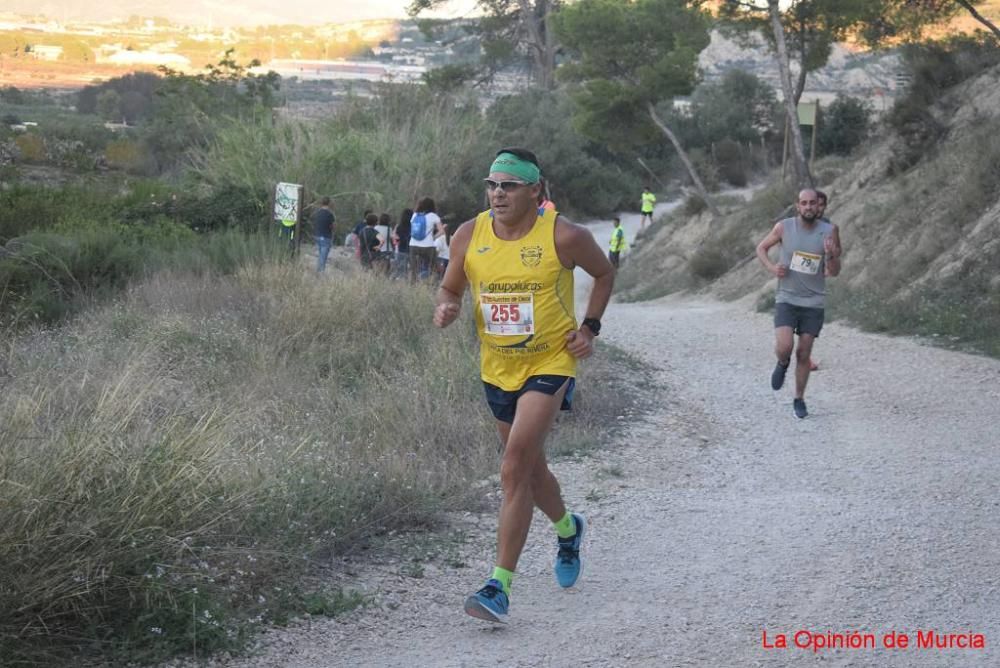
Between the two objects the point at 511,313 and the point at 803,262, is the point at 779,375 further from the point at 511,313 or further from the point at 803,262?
the point at 511,313

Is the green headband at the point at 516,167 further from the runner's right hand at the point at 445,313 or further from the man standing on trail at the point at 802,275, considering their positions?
the man standing on trail at the point at 802,275

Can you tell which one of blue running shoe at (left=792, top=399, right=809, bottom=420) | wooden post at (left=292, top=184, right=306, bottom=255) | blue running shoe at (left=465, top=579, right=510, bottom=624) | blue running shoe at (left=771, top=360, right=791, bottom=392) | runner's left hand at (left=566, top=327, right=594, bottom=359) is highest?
runner's left hand at (left=566, top=327, right=594, bottom=359)

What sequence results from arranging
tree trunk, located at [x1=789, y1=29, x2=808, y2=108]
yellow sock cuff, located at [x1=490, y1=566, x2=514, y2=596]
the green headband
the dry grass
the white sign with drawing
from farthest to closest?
1. tree trunk, located at [x1=789, y1=29, x2=808, y2=108]
2. the white sign with drawing
3. the green headband
4. yellow sock cuff, located at [x1=490, y1=566, x2=514, y2=596]
5. the dry grass

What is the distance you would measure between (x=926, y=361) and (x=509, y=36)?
52.3 metres

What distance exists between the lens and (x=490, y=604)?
544 cm

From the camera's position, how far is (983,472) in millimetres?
8664

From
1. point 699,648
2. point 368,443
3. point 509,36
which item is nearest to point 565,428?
point 368,443

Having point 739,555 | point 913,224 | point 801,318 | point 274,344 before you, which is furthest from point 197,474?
point 913,224

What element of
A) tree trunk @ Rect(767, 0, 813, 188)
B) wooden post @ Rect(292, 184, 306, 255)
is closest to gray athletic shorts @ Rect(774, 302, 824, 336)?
wooden post @ Rect(292, 184, 306, 255)

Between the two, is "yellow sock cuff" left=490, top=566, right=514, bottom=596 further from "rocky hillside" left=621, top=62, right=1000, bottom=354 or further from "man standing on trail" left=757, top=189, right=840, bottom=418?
"rocky hillside" left=621, top=62, right=1000, bottom=354

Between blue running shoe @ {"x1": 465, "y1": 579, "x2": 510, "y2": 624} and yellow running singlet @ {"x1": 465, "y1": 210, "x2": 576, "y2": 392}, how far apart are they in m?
0.86

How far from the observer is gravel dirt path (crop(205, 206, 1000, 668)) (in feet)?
17.5

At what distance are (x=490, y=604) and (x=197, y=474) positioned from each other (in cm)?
131

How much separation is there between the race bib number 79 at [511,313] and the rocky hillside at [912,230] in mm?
10484
